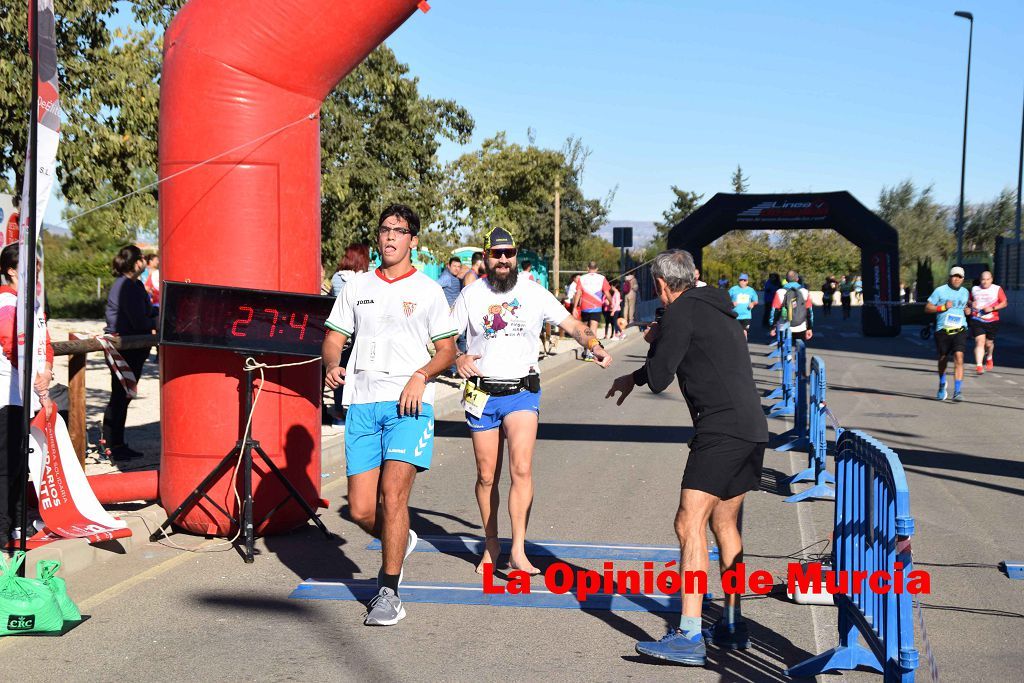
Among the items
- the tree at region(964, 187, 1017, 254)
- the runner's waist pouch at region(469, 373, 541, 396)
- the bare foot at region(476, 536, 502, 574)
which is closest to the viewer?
the runner's waist pouch at region(469, 373, 541, 396)

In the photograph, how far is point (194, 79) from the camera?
710 centimetres

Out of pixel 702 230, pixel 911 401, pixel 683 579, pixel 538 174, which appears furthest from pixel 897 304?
pixel 683 579

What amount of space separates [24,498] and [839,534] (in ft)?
13.4

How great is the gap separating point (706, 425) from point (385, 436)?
5.30 feet

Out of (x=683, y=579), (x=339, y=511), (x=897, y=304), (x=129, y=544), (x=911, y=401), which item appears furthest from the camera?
(x=897, y=304)

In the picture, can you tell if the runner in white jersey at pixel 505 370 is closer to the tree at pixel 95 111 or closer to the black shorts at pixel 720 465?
the black shorts at pixel 720 465

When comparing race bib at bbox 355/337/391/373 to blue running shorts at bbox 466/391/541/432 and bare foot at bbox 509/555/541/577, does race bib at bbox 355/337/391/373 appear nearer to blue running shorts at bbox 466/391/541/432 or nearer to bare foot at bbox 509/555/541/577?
blue running shorts at bbox 466/391/541/432

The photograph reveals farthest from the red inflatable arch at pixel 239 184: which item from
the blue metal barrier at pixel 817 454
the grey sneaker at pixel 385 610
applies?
the blue metal barrier at pixel 817 454

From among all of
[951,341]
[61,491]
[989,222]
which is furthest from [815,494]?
[989,222]

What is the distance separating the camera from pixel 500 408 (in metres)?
6.37

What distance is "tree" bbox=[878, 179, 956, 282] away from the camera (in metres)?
81.7

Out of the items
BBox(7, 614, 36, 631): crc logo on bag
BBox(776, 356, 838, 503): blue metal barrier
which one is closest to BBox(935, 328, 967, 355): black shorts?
BBox(776, 356, 838, 503): blue metal barrier

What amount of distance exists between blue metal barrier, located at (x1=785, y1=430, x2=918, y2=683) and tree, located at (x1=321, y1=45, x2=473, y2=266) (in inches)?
769

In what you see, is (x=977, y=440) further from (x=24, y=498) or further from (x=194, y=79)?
(x=24, y=498)
